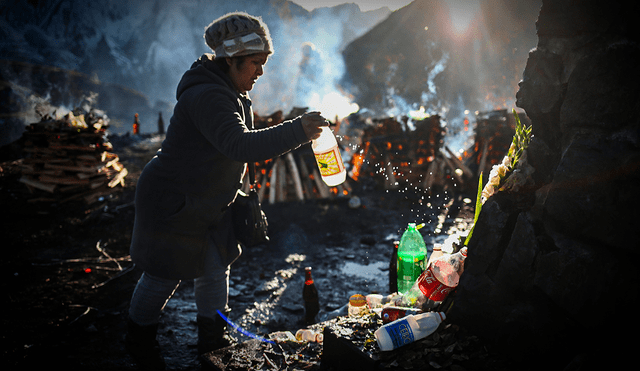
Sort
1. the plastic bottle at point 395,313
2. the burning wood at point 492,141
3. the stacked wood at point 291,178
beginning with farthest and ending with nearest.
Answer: the burning wood at point 492,141 < the stacked wood at point 291,178 < the plastic bottle at point 395,313

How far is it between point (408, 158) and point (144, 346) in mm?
9509

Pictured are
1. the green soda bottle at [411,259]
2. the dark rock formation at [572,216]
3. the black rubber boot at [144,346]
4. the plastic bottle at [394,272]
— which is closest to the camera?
the dark rock formation at [572,216]

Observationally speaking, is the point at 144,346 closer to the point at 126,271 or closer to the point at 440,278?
the point at 440,278

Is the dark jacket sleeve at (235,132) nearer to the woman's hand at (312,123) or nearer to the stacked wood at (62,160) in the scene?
the woman's hand at (312,123)

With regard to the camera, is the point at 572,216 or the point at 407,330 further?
the point at 407,330

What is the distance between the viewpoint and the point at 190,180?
235cm

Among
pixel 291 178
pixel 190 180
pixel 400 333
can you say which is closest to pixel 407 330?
pixel 400 333

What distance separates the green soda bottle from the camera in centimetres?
287

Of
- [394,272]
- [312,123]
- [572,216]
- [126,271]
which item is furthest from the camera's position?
[126,271]

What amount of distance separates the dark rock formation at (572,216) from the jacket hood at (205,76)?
200cm

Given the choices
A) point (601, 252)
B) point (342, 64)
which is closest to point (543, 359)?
point (601, 252)

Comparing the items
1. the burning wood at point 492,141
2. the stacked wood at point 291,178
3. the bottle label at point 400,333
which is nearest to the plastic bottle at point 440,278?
the bottle label at point 400,333

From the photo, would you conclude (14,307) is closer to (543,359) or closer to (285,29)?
(543,359)

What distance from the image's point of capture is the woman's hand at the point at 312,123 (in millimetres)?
1951
